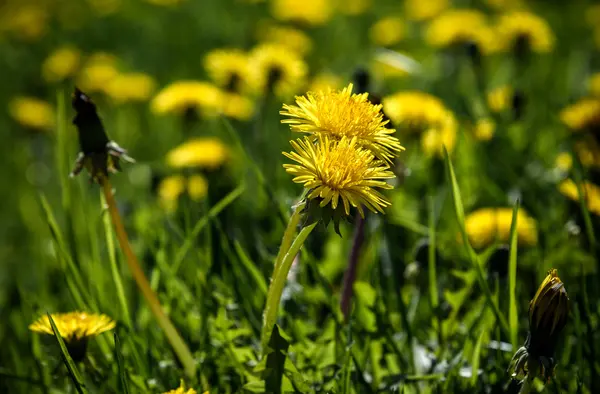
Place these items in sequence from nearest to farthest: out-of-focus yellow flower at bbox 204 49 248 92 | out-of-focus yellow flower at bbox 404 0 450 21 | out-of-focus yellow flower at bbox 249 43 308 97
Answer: out-of-focus yellow flower at bbox 249 43 308 97, out-of-focus yellow flower at bbox 204 49 248 92, out-of-focus yellow flower at bbox 404 0 450 21

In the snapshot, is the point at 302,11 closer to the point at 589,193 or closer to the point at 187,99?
the point at 187,99

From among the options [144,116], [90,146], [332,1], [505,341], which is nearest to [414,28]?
[332,1]

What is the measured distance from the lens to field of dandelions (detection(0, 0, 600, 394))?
1203 millimetres

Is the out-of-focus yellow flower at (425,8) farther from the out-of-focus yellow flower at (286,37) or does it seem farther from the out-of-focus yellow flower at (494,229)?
the out-of-focus yellow flower at (494,229)

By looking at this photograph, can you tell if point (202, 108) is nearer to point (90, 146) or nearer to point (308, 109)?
point (90, 146)

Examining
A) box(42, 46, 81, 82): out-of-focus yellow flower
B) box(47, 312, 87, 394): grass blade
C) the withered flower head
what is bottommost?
box(47, 312, 87, 394): grass blade

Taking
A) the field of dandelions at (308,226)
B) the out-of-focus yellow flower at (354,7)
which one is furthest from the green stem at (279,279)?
the out-of-focus yellow flower at (354,7)

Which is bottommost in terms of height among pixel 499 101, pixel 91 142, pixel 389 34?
pixel 91 142

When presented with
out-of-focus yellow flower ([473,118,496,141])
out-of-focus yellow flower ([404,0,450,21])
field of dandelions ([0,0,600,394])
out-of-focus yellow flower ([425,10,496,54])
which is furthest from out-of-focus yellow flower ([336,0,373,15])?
out-of-focus yellow flower ([473,118,496,141])

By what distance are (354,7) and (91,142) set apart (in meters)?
4.15

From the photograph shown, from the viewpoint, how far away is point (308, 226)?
1054mm

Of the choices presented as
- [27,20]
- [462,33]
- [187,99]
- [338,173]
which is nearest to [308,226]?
[338,173]

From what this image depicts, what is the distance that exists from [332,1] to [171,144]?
2.77m

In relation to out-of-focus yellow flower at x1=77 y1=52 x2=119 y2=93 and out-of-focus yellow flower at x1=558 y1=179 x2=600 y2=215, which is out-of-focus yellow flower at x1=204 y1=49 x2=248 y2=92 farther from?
out-of-focus yellow flower at x1=558 y1=179 x2=600 y2=215
